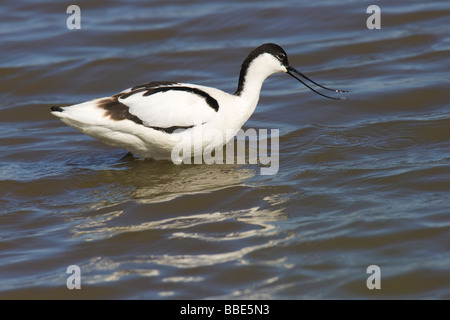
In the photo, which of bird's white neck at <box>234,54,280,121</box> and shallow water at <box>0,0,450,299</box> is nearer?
shallow water at <box>0,0,450,299</box>

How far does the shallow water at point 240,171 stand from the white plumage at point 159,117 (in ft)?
1.23

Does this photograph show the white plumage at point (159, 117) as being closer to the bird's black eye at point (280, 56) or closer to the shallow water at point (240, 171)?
the shallow water at point (240, 171)

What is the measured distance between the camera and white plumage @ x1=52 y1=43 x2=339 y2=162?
7.04 meters

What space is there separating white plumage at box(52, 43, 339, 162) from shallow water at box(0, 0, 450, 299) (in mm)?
376

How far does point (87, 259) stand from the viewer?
5770mm

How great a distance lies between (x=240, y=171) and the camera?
748 cm

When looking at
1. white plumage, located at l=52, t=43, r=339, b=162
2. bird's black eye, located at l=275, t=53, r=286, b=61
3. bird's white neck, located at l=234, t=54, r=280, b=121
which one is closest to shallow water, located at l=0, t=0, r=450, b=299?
white plumage, located at l=52, t=43, r=339, b=162

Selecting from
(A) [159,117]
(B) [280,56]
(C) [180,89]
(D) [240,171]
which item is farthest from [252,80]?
(A) [159,117]

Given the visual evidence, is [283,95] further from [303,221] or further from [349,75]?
[303,221]

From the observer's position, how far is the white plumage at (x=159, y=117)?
23.1 ft

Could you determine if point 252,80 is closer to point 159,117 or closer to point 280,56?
point 280,56

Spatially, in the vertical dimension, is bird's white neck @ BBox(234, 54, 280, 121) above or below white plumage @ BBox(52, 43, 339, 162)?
above

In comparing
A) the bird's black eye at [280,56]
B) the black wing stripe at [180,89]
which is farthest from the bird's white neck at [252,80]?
the black wing stripe at [180,89]

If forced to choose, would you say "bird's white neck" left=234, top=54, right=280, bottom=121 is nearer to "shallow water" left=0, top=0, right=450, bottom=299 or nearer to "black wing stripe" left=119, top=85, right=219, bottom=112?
"black wing stripe" left=119, top=85, right=219, bottom=112
